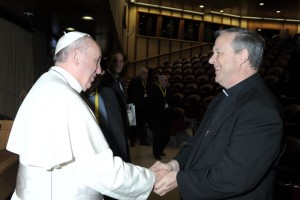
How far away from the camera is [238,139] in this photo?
1.73 m

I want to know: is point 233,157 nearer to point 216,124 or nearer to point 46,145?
point 216,124

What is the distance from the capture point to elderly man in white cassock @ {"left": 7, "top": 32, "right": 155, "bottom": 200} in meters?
1.73

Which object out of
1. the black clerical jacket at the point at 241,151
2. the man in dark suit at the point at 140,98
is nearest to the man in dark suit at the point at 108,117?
the black clerical jacket at the point at 241,151

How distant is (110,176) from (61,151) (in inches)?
11.8

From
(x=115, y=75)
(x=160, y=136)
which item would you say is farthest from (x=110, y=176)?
(x=160, y=136)

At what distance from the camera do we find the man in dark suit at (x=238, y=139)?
1.70 m

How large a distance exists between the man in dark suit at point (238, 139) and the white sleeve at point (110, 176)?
0.87ft

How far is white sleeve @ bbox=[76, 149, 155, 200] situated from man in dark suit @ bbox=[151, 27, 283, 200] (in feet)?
0.87

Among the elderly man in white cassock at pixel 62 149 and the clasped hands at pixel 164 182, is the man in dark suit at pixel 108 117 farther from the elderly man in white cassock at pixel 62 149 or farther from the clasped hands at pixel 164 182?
the elderly man in white cassock at pixel 62 149

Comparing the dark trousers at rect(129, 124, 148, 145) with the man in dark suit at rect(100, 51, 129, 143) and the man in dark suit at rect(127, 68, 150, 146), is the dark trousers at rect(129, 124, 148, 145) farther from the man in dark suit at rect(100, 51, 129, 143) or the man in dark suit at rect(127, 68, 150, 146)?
the man in dark suit at rect(100, 51, 129, 143)

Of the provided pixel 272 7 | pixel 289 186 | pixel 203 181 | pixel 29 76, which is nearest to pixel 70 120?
pixel 203 181

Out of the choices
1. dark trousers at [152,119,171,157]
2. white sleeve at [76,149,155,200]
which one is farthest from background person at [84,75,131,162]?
dark trousers at [152,119,171,157]

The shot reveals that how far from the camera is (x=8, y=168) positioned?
2.47 m

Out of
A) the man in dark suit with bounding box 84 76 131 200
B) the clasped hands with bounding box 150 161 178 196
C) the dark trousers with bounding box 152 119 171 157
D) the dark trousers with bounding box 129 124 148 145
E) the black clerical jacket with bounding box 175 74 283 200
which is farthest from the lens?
the dark trousers with bounding box 129 124 148 145
